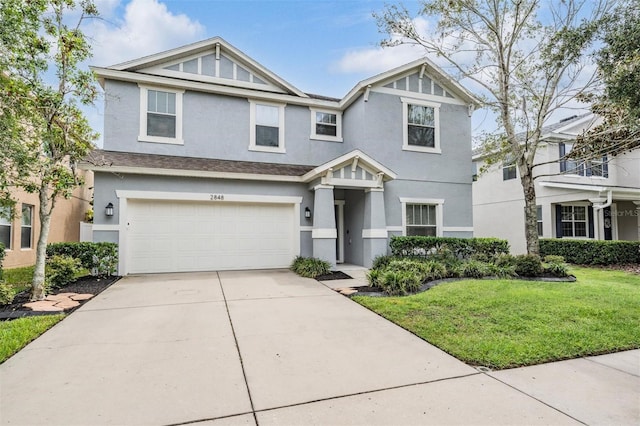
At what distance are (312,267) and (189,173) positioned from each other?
14.8 feet

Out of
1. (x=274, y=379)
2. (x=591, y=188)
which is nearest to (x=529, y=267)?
(x=591, y=188)

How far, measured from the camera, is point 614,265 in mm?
12586

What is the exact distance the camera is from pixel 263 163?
38.5ft

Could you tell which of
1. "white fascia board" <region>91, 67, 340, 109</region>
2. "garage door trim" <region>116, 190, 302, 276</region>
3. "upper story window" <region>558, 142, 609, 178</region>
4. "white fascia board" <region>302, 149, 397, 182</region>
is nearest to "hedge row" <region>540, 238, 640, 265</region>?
"upper story window" <region>558, 142, 609, 178</region>

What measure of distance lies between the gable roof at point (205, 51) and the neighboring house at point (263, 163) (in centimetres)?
4

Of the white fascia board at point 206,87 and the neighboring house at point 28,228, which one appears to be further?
the neighboring house at point 28,228

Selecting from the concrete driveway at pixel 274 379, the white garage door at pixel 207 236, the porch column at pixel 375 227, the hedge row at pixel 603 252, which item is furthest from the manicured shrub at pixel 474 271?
the hedge row at pixel 603 252

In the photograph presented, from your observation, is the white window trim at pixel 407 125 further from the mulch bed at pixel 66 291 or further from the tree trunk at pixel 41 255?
the tree trunk at pixel 41 255

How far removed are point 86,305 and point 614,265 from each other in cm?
1653

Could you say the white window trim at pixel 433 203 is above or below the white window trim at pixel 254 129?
below

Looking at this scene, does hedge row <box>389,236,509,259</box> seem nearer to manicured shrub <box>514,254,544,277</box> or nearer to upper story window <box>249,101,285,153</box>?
manicured shrub <box>514,254,544,277</box>

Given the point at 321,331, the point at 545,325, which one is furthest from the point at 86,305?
the point at 545,325

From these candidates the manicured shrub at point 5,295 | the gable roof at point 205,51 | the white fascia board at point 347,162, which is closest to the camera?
the manicured shrub at point 5,295

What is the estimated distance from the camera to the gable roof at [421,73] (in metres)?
11.6
